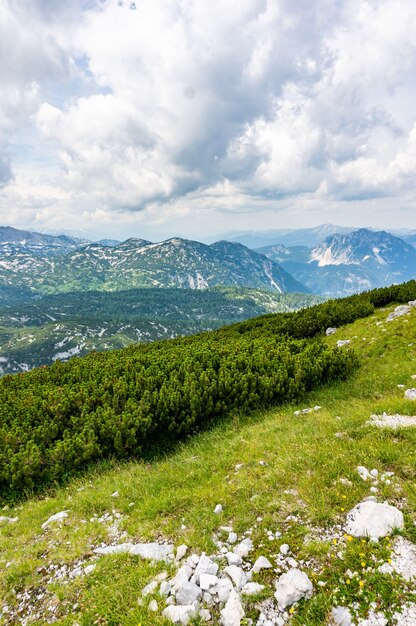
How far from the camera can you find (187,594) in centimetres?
481

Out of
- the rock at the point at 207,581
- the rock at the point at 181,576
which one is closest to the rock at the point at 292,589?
the rock at the point at 207,581

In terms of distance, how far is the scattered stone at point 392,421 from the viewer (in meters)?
8.42

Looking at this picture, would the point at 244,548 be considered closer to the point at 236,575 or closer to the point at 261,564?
the point at 261,564

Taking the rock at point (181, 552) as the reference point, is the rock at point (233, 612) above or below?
above

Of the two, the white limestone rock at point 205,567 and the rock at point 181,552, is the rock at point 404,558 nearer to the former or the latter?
the white limestone rock at point 205,567

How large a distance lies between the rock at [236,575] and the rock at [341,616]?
131 centimetres

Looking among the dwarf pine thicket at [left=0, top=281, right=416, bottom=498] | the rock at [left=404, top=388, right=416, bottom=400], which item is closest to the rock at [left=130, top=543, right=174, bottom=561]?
the dwarf pine thicket at [left=0, top=281, right=416, bottom=498]

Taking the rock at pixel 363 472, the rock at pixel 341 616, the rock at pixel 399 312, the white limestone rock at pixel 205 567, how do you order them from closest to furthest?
the rock at pixel 341 616 → the white limestone rock at pixel 205 567 → the rock at pixel 363 472 → the rock at pixel 399 312

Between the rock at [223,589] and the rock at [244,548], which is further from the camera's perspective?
the rock at [244,548]

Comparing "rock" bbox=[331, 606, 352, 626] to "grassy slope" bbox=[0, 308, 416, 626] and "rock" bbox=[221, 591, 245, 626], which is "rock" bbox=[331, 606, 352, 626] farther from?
"rock" bbox=[221, 591, 245, 626]

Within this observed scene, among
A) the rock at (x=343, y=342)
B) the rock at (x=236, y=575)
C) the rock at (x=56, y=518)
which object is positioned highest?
the rock at (x=236, y=575)

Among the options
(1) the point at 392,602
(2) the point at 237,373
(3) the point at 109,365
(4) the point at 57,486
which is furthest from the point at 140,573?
(3) the point at 109,365

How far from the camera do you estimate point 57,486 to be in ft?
33.2

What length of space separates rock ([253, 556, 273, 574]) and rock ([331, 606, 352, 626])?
1106 mm
